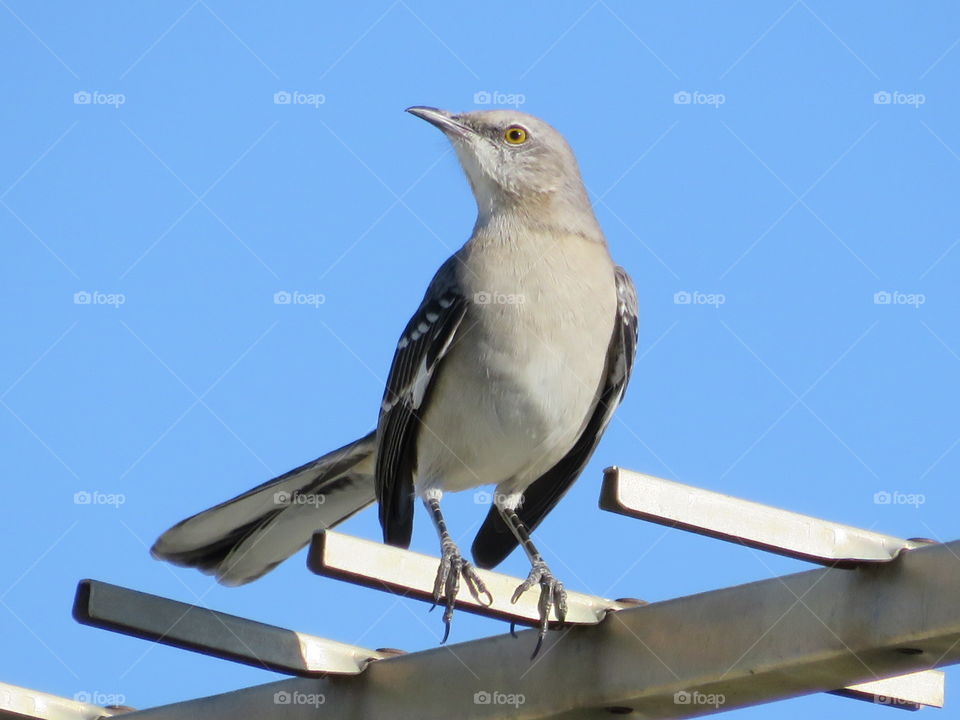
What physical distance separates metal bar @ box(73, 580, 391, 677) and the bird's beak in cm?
324

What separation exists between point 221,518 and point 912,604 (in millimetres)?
3395

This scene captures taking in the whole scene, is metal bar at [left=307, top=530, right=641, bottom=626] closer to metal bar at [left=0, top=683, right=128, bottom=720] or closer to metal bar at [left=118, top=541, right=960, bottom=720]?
metal bar at [left=118, top=541, right=960, bottom=720]

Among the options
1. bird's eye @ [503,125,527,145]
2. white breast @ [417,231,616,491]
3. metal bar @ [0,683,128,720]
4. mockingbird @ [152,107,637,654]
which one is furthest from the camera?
bird's eye @ [503,125,527,145]

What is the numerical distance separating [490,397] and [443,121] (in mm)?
1657

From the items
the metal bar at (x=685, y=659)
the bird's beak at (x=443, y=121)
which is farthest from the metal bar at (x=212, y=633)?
the bird's beak at (x=443, y=121)

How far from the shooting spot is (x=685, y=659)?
405 centimetres

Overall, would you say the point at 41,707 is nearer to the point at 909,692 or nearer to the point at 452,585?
the point at 452,585

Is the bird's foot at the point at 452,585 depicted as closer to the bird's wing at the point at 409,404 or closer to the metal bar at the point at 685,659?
the metal bar at the point at 685,659

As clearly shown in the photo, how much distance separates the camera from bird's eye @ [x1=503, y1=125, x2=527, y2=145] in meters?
7.38

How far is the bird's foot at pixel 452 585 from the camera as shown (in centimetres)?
457

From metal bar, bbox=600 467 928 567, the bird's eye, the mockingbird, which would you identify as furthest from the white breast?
metal bar, bbox=600 467 928 567

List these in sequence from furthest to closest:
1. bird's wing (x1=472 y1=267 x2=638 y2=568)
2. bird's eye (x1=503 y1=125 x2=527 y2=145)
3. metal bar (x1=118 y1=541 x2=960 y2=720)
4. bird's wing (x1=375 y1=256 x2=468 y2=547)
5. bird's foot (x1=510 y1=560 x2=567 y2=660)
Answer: bird's eye (x1=503 y1=125 x2=527 y2=145), bird's wing (x1=472 y1=267 x2=638 y2=568), bird's wing (x1=375 y1=256 x2=468 y2=547), bird's foot (x1=510 y1=560 x2=567 y2=660), metal bar (x1=118 y1=541 x2=960 y2=720)

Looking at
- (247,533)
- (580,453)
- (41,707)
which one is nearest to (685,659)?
(41,707)

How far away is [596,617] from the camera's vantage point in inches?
180
